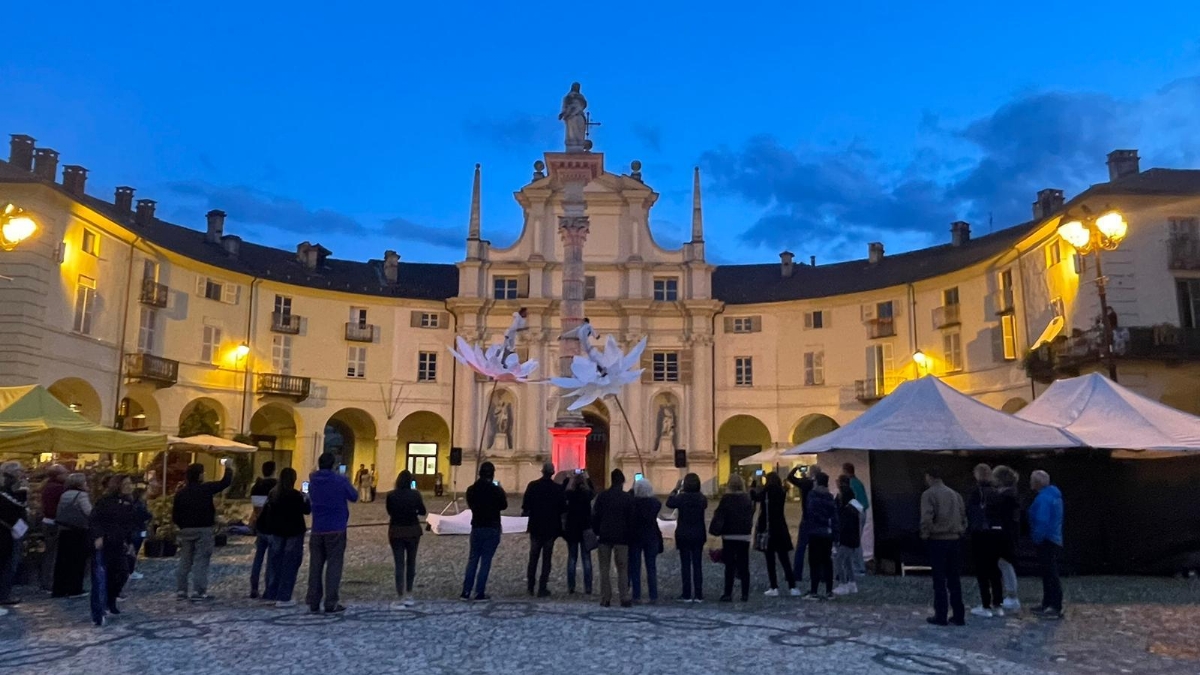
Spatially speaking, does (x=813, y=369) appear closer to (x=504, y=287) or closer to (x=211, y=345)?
(x=504, y=287)

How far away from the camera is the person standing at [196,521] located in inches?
415

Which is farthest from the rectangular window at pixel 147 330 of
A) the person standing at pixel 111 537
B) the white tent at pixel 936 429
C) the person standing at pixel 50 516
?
the white tent at pixel 936 429

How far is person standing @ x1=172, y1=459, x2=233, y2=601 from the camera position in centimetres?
1055

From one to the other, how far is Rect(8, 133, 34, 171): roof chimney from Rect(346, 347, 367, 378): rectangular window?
50.4 feet

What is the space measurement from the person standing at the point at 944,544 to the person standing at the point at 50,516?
35.7 feet

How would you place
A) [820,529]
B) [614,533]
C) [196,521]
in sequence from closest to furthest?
[614,533] → [196,521] → [820,529]

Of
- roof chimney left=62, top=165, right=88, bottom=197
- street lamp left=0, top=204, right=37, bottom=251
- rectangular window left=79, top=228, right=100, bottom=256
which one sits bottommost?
street lamp left=0, top=204, right=37, bottom=251

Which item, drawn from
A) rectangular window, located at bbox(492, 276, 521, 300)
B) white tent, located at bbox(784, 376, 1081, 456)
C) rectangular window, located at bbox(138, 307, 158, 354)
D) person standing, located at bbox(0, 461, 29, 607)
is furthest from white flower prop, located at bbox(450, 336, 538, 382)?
rectangular window, located at bbox(492, 276, 521, 300)

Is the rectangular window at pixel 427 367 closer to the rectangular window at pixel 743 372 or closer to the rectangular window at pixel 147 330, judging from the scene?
the rectangular window at pixel 147 330

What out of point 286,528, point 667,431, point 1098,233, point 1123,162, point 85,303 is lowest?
point 286,528

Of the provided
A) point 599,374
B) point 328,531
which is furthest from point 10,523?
point 599,374

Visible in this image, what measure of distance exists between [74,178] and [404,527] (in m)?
28.3

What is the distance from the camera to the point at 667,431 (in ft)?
140

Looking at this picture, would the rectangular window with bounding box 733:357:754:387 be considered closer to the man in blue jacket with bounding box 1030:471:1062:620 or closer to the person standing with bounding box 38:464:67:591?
the man in blue jacket with bounding box 1030:471:1062:620
